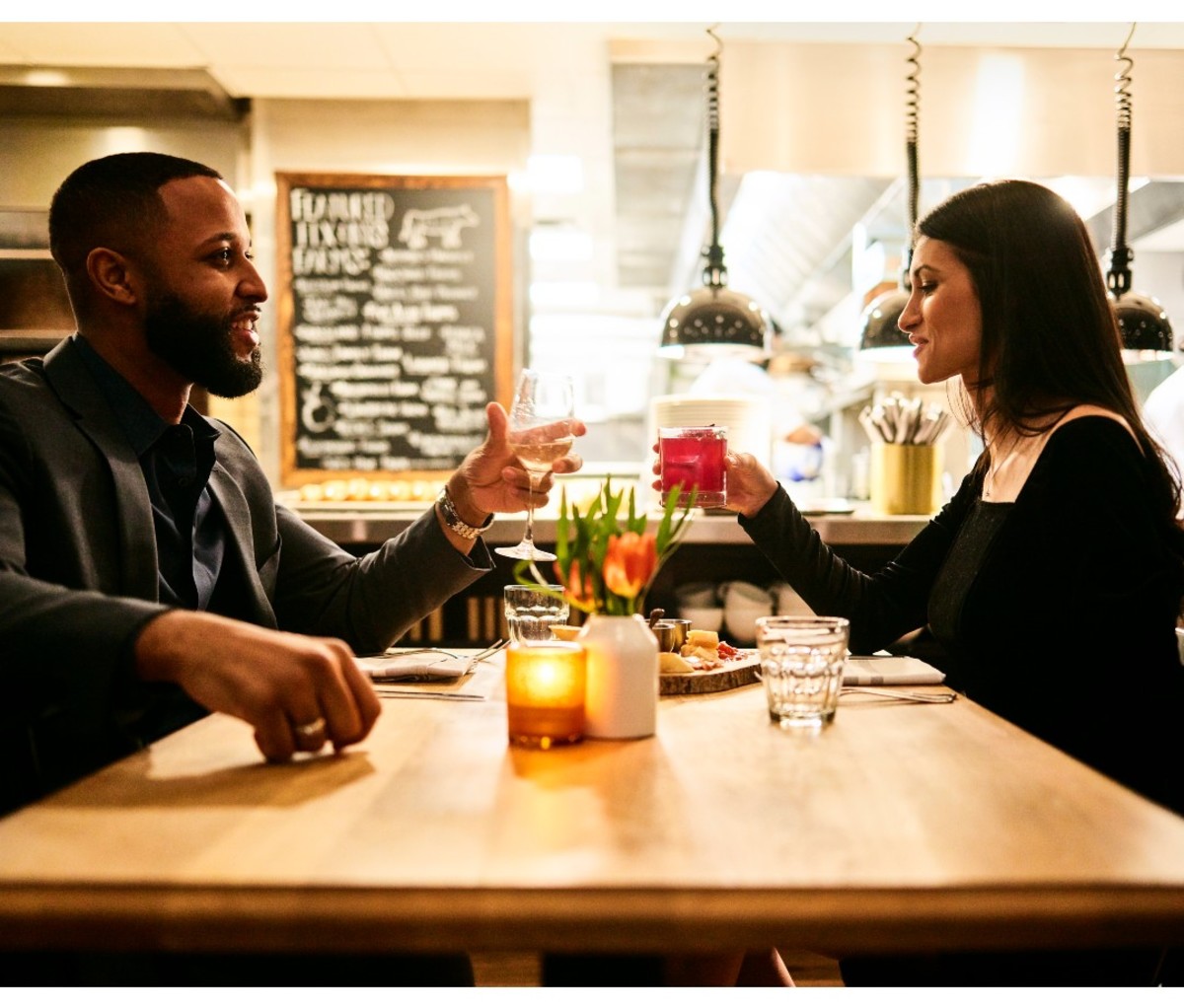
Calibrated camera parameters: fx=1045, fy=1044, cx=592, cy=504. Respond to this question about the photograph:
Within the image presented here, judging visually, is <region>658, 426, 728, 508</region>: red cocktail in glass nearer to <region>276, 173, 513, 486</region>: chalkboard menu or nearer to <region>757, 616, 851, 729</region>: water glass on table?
<region>757, 616, 851, 729</region>: water glass on table

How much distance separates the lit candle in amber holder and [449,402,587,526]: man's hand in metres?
0.60

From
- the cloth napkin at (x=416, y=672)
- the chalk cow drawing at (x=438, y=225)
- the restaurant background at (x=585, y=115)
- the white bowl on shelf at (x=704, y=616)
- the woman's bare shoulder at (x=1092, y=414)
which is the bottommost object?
the white bowl on shelf at (x=704, y=616)

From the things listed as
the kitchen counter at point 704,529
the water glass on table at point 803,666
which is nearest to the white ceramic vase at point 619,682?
the water glass on table at point 803,666

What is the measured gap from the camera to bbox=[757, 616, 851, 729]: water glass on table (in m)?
1.17

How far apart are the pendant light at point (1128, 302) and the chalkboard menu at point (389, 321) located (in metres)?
2.16

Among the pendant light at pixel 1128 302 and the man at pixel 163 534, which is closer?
the man at pixel 163 534

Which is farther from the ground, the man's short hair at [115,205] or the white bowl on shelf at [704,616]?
the man's short hair at [115,205]

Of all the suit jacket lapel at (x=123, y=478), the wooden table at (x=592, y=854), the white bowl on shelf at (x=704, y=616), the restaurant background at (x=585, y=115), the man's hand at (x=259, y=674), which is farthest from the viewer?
the restaurant background at (x=585, y=115)

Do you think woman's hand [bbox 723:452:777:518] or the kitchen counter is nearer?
woman's hand [bbox 723:452:777:518]

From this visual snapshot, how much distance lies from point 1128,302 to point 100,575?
9.67 ft

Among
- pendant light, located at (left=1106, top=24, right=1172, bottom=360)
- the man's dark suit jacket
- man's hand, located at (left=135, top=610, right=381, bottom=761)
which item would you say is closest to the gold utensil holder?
pendant light, located at (left=1106, top=24, right=1172, bottom=360)

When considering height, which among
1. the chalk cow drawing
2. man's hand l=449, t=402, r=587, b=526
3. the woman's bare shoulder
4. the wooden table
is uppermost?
the chalk cow drawing

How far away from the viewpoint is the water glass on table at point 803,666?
117 centimetres

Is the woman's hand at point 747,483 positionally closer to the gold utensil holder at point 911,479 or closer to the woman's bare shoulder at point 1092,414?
the woman's bare shoulder at point 1092,414
